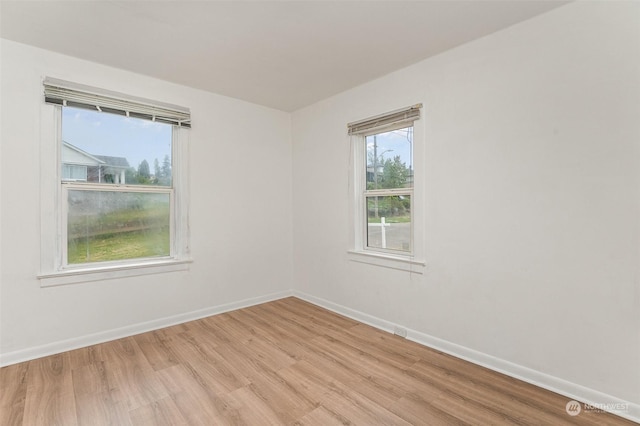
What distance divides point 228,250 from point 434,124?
2643mm

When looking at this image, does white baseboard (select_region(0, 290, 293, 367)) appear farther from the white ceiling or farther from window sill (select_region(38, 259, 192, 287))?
the white ceiling

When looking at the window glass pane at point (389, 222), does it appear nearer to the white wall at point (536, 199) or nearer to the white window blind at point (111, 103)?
the white wall at point (536, 199)

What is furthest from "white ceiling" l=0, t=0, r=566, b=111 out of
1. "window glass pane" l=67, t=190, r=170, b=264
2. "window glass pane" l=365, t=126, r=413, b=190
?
"window glass pane" l=67, t=190, r=170, b=264

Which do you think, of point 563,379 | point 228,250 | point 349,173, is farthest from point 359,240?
point 563,379

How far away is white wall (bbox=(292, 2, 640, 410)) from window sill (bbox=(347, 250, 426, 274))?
8 cm

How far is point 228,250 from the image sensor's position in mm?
3586

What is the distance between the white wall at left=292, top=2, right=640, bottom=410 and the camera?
175 cm

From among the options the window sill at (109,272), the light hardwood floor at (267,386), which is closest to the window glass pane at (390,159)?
the light hardwood floor at (267,386)

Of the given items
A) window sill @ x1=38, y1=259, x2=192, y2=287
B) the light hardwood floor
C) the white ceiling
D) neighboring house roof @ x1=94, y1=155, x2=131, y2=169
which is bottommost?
the light hardwood floor

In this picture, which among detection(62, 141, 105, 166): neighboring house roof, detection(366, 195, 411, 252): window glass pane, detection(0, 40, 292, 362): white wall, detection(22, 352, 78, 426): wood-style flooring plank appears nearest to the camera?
detection(22, 352, 78, 426): wood-style flooring plank

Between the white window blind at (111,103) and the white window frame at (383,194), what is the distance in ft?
6.30

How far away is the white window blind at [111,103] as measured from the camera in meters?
2.52

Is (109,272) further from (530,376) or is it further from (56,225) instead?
(530,376)

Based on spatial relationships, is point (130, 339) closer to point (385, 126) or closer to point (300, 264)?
point (300, 264)
